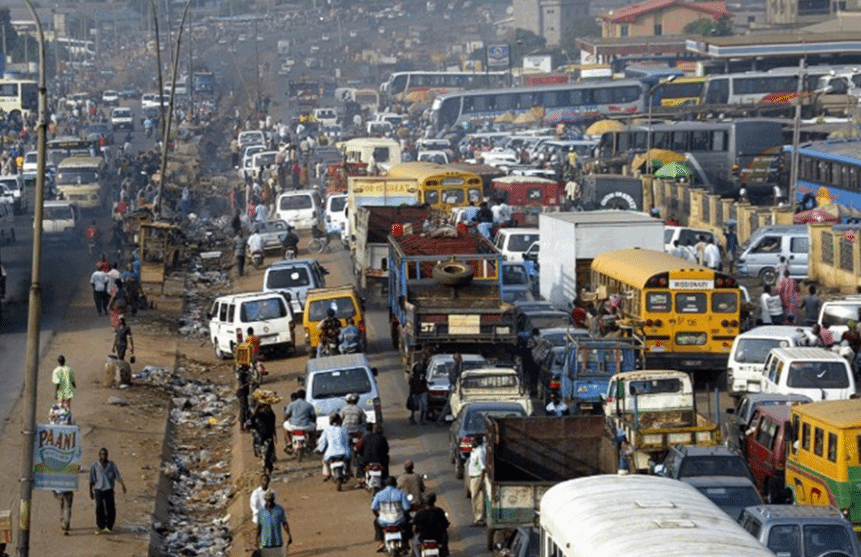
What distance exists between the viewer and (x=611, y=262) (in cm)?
3828

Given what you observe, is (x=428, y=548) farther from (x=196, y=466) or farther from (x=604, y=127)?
(x=604, y=127)

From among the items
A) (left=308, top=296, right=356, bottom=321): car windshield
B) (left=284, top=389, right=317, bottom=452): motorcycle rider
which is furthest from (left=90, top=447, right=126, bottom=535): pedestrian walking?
(left=308, top=296, right=356, bottom=321): car windshield

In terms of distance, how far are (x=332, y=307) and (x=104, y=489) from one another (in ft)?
41.2

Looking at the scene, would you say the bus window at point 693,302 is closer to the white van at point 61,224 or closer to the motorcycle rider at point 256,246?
the motorcycle rider at point 256,246

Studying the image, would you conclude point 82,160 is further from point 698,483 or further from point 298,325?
point 698,483

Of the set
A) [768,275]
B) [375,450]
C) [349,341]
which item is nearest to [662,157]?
[768,275]

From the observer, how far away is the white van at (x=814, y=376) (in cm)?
2984

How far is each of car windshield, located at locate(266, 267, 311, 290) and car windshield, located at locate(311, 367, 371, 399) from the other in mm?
12823

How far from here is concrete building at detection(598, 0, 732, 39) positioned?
583 feet

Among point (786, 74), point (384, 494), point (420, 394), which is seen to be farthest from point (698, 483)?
point (786, 74)

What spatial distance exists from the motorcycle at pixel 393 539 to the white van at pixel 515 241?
77.4 feet

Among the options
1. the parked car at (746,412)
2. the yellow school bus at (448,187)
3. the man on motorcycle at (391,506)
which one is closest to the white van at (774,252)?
the yellow school bus at (448,187)

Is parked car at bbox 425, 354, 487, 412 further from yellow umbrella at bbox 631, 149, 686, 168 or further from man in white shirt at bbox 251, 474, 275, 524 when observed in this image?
yellow umbrella at bbox 631, 149, 686, 168

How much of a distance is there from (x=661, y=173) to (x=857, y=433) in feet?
152
